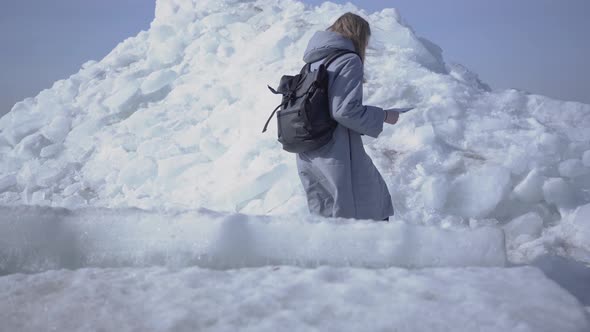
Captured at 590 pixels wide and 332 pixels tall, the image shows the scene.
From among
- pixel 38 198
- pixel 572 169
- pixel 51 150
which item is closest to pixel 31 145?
pixel 51 150

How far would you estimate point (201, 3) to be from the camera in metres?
8.42

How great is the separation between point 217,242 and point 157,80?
6067 mm

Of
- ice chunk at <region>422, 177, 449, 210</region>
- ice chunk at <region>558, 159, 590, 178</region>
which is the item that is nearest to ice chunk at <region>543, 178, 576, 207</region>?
ice chunk at <region>558, 159, 590, 178</region>

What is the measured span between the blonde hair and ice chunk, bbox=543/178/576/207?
227 centimetres

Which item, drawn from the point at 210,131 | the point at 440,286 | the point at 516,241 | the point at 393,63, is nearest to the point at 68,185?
the point at 210,131

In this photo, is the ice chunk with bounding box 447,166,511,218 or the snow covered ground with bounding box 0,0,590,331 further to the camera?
the ice chunk with bounding box 447,166,511,218

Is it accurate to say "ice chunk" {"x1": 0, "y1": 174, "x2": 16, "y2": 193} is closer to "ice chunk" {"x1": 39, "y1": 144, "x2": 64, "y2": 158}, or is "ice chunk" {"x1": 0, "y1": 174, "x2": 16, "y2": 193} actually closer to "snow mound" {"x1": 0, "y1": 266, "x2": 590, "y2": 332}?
"ice chunk" {"x1": 39, "y1": 144, "x2": 64, "y2": 158}

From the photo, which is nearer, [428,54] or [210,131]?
[210,131]

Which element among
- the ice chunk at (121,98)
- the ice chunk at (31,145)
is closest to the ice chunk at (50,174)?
the ice chunk at (31,145)

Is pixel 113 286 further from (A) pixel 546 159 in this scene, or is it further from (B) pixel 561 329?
(A) pixel 546 159

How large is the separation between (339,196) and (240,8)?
21.9 feet

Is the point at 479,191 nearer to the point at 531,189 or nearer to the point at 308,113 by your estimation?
the point at 531,189

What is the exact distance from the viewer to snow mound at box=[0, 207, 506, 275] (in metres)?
1.24

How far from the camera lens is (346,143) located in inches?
88.1
